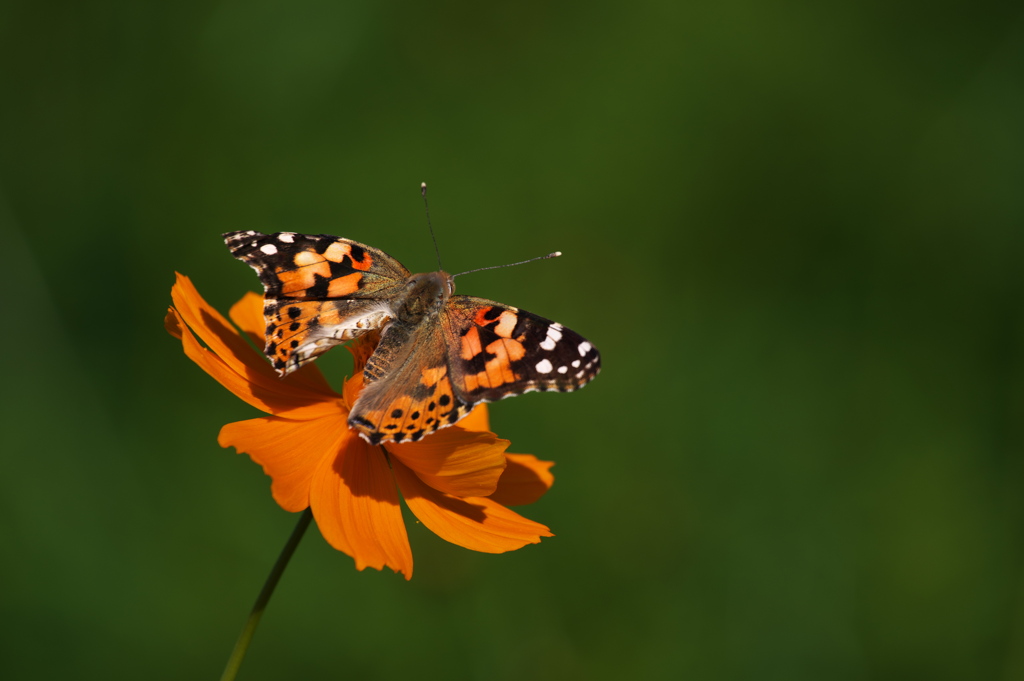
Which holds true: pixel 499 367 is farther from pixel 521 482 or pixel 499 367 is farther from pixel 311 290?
pixel 311 290

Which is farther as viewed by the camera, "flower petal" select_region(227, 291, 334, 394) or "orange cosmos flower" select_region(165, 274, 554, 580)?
"flower petal" select_region(227, 291, 334, 394)

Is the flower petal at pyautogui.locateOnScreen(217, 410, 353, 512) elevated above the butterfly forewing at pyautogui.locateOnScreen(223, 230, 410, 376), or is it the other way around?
the butterfly forewing at pyautogui.locateOnScreen(223, 230, 410, 376)

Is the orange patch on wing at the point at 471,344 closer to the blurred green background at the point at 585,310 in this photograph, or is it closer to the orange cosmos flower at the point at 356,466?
the orange cosmos flower at the point at 356,466

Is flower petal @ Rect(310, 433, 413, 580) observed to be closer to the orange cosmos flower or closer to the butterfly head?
the orange cosmos flower

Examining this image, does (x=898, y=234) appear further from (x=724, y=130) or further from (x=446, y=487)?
(x=446, y=487)

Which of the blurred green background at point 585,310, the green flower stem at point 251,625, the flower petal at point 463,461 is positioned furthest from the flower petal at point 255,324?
the blurred green background at point 585,310

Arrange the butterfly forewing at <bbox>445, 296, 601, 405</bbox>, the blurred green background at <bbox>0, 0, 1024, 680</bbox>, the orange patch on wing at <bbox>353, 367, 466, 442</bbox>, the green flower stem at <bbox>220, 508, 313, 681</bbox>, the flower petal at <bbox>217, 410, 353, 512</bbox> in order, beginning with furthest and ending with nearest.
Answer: the blurred green background at <bbox>0, 0, 1024, 680</bbox> → the butterfly forewing at <bbox>445, 296, 601, 405</bbox> → the orange patch on wing at <bbox>353, 367, 466, 442</bbox> → the flower petal at <bbox>217, 410, 353, 512</bbox> → the green flower stem at <bbox>220, 508, 313, 681</bbox>

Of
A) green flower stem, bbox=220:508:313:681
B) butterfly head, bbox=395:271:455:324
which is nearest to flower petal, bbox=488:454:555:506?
butterfly head, bbox=395:271:455:324

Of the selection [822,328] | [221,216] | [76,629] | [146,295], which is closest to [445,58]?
[221,216]
